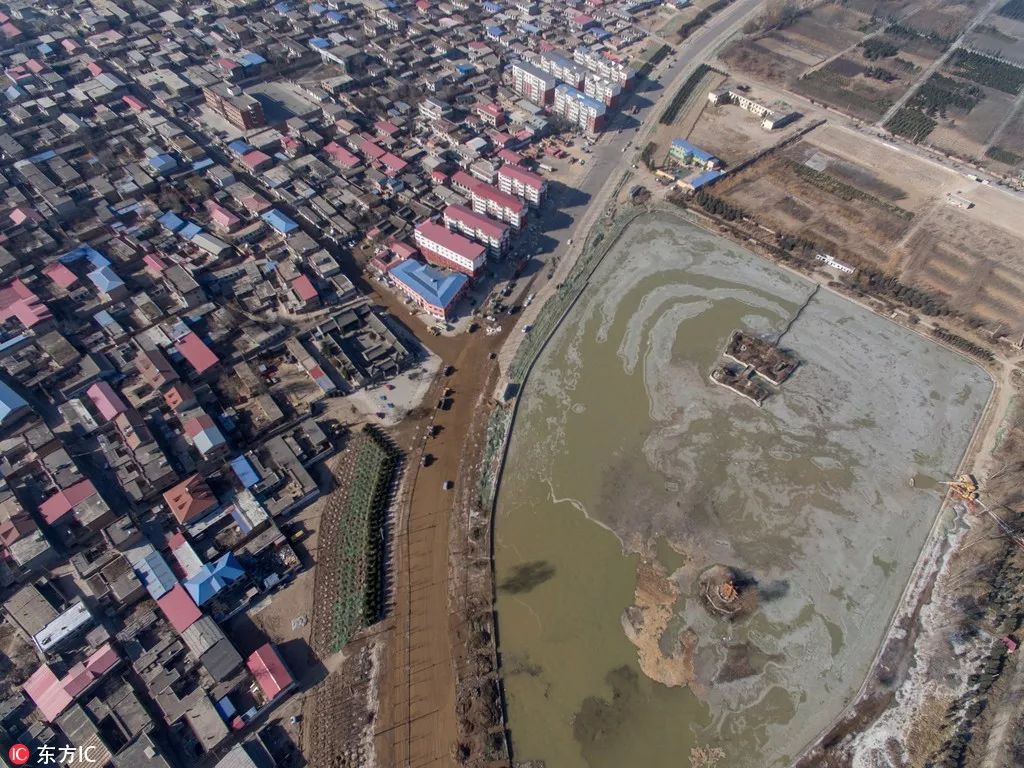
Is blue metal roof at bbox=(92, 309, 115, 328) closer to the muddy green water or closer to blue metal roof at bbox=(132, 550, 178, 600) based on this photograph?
blue metal roof at bbox=(132, 550, 178, 600)

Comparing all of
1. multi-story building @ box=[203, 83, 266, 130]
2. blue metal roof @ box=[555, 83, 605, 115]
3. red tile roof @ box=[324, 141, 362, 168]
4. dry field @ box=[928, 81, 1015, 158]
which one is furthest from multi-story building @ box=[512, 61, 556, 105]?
dry field @ box=[928, 81, 1015, 158]

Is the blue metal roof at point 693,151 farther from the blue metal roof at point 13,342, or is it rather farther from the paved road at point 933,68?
the blue metal roof at point 13,342

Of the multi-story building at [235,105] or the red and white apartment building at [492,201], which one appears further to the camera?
the multi-story building at [235,105]

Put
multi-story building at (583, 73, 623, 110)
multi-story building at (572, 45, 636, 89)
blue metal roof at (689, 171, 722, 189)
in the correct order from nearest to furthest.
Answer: blue metal roof at (689, 171, 722, 189) < multi-story building at (583, 73, 623, 110) < multi-story building at (572, 45, 636, 89)

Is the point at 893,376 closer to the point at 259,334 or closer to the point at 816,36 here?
the point at 259,334

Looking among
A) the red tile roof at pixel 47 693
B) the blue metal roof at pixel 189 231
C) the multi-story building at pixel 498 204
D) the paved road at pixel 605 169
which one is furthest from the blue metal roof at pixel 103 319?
the multi-story building at pixel 498 204

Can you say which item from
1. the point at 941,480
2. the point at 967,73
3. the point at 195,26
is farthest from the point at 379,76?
the point at 967,73
